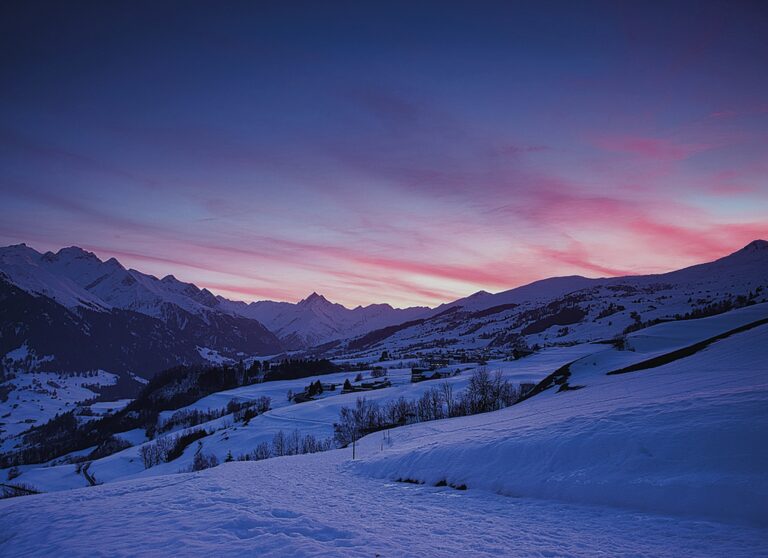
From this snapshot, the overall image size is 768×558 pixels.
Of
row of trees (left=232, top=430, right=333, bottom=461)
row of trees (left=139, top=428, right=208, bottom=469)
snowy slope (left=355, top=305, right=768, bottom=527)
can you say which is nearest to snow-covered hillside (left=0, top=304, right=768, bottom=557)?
snowy slope (left=355, top=305, right=768, bottom=527)

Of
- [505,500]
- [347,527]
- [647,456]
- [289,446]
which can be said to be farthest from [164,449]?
[647,456]

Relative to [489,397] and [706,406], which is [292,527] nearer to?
[706,406]

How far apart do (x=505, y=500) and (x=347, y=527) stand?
6.87m

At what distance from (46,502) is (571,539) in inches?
890

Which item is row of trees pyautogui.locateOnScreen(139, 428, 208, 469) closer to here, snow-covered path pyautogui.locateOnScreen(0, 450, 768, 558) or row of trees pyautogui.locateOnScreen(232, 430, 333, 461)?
row of trees pyautogui.locateOnScreen(232, 430, 333, 461)

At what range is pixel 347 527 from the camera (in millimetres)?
12461

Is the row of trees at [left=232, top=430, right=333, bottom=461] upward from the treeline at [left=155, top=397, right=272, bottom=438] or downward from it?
upward

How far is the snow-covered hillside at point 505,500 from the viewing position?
10.9 metres

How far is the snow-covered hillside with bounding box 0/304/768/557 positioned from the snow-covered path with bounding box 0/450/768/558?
0.23 ft

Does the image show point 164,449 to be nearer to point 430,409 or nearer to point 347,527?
point 430,409

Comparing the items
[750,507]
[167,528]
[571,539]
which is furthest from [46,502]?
[750,507]

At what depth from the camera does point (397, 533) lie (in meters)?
12.0

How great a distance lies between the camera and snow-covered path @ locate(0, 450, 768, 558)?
1036cm

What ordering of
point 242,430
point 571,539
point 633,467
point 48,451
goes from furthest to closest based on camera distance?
point 48,451 < point 242,430 < point 633,467 < point 571,539
